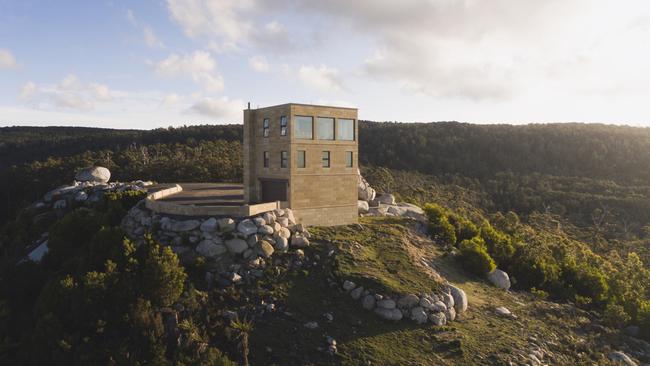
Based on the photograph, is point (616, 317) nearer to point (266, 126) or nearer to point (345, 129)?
point (345, 129)

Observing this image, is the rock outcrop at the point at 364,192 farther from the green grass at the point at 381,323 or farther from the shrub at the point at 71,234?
the shrub at the point at 71,234

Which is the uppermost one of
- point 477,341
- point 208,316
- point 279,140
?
point 279,140

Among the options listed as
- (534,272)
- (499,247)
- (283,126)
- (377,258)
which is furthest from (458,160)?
(377,258)

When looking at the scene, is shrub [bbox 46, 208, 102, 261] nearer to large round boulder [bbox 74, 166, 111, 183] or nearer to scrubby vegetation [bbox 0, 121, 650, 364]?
scrubby vegetation [bbox 0, 121, 650, 364]

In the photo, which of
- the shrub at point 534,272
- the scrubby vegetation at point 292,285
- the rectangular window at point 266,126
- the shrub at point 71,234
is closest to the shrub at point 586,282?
the scrubby vegetation at point 292,285

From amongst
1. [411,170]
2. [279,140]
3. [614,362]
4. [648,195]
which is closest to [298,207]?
[279,140]

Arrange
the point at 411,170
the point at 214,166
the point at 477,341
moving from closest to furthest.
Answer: the point at 477,341 → the point at 214,166 → the point at 411,170

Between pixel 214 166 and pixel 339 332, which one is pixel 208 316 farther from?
pixel 214 166
